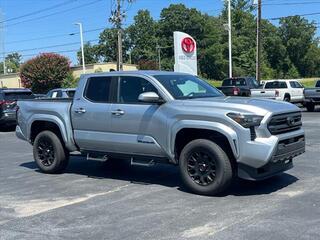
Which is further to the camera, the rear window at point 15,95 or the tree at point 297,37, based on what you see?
the tree at point 297,37

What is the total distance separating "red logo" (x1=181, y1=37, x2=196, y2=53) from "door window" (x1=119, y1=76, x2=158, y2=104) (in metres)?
12.1

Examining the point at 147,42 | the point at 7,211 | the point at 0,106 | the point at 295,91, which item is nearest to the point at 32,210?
the point at 7,211

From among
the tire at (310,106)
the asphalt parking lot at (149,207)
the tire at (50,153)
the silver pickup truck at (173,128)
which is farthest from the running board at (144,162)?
the tire at (310,106)

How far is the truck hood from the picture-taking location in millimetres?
7359

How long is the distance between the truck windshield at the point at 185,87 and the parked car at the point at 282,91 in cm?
2199

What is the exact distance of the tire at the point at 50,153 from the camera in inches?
384

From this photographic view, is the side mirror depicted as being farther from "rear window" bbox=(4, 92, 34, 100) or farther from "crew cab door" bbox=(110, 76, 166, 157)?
"rear window" bbox=(4, 92, 34, 100)

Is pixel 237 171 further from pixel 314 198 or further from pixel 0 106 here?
pixel 0 106

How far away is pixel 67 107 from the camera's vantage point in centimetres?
958

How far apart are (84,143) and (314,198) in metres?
4.10

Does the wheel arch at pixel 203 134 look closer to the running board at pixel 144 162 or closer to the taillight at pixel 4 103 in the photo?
the running board at pixel 144 162

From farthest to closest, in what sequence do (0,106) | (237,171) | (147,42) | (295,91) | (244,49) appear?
(147,42)
(244,49)
(295,91)
(0,106)
(237,171)

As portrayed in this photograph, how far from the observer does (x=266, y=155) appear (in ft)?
23.7

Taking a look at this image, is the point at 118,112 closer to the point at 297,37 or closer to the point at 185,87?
the point at 185,87
